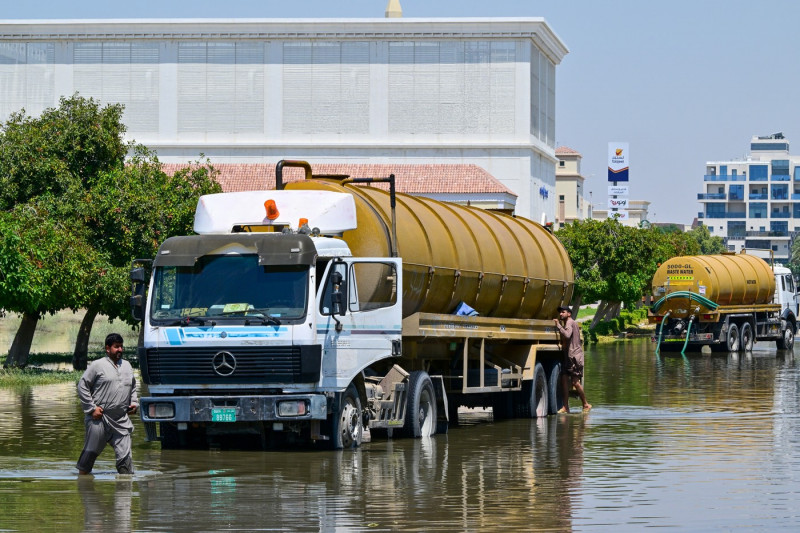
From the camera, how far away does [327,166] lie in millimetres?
104938

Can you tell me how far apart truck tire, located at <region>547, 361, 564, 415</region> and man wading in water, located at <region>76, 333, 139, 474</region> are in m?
11.5

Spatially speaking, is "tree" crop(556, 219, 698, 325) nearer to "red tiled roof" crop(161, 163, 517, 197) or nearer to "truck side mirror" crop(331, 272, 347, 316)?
"red tiled roof" crop(161, 163, 517, 197)

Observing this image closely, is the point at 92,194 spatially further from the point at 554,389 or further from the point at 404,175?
the point at 404,175

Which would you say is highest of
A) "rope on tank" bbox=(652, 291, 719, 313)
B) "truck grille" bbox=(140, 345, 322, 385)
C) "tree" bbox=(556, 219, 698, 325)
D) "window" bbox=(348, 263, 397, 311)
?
"tree" bbox=(556, 219, 698, 325)

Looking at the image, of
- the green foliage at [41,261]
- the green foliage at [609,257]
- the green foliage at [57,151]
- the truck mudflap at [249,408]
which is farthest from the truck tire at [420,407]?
the green foliage at [609,257]

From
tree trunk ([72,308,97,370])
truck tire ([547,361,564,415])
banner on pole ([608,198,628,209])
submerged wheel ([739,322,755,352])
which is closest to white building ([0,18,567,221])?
banner on pole ([608,198,628,209])

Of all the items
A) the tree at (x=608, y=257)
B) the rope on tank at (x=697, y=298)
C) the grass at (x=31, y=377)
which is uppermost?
the tree at (x=608, y=257)

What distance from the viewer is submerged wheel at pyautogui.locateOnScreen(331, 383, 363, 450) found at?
18.5 meters

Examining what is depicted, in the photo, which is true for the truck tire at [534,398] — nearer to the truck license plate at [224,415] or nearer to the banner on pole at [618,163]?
the truck license plate at [224,415]

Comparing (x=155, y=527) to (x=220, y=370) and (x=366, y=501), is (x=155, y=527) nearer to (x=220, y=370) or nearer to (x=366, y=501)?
(x=366, y=501)

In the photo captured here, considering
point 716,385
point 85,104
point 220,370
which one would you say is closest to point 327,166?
point 85,104

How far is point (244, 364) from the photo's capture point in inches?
703

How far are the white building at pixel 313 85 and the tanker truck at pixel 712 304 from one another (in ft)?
152

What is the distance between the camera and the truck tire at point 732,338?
5544 cm
